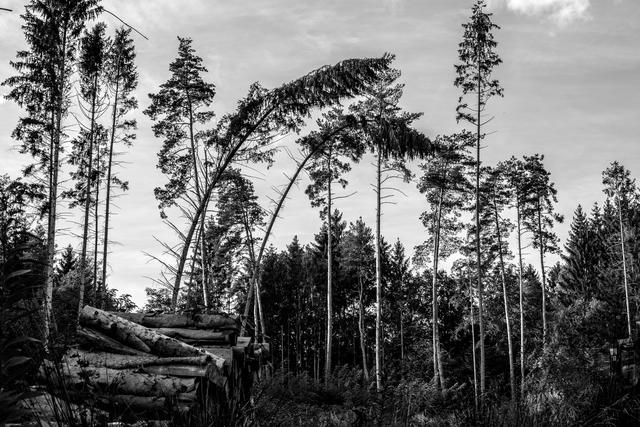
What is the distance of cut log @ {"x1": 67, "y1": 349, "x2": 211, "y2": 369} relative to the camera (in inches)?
236

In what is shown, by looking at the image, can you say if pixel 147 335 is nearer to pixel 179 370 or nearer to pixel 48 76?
pixel 179 370

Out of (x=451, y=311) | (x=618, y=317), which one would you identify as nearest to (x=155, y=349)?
(x=618, y=317)

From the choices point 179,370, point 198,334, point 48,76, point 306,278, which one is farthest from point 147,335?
point 306,278

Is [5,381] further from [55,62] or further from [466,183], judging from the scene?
[466,183]

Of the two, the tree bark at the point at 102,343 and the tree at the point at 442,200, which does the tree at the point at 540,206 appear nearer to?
the tree at the point at 442,200

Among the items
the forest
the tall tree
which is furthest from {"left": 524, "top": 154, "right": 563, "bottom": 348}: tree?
the tall tree

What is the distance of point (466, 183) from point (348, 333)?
21.7 m

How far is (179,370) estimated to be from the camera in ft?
19.3

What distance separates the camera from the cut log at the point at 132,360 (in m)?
5.99

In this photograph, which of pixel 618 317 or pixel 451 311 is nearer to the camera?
pixel 618 317

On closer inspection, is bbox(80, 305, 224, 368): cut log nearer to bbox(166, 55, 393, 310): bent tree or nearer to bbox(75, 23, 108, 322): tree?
bbox(166, 55, 393, 310): bent tree

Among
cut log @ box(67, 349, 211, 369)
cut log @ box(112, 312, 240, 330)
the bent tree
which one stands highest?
the bent tree

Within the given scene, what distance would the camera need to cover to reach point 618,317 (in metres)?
33.7

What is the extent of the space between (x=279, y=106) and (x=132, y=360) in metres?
6.99
